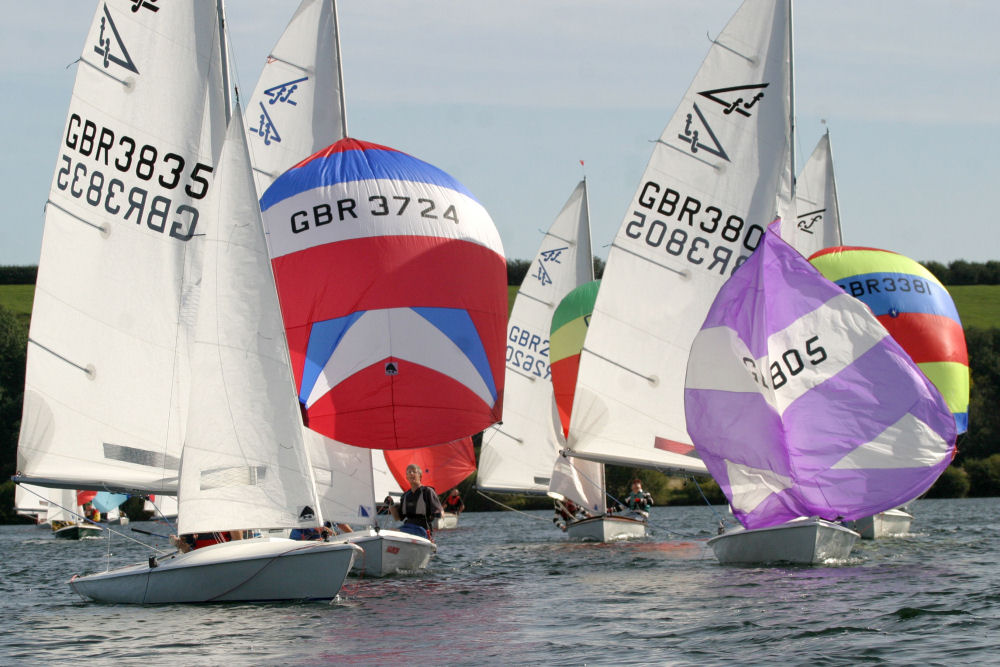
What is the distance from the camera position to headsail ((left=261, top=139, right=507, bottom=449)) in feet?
57.6

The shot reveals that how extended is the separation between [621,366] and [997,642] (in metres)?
11.3

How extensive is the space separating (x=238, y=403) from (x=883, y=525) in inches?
601

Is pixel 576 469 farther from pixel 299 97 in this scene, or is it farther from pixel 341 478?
pixel 341 478

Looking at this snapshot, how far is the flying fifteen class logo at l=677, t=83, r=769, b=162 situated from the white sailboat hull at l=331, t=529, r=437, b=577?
8.24 metres

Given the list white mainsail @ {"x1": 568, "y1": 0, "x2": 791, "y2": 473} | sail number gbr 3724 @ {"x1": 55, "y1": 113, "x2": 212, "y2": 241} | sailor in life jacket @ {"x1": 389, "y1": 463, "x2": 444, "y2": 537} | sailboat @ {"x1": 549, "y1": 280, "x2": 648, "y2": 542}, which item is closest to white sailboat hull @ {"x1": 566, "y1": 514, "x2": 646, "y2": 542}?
sailboat @ {"x1": 549, "y1": 280, "x2": 648, "y2": 542}

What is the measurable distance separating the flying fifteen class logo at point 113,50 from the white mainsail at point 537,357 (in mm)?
17900

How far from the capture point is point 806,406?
1719 centimetres

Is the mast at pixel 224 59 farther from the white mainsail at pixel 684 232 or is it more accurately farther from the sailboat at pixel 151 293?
the white mainsail at pixel 684 232

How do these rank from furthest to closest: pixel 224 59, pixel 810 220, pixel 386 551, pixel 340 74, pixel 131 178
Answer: pixel 810 220, pixel 340 74, pixel 386 551, pixel 224 59, pixel 131 178

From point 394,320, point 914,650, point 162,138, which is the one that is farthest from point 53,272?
point 914,650

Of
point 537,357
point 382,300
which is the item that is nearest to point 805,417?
point 382,300

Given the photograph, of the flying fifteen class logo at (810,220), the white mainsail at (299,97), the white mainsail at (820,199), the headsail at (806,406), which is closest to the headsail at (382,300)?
the white mainsail at (299,97)

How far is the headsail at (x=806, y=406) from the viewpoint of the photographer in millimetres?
16844

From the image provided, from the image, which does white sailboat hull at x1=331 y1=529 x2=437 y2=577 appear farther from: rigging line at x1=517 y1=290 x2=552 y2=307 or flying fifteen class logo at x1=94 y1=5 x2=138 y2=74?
Result: rigging line at x1=517 y1=290 x2=552 y2=307
